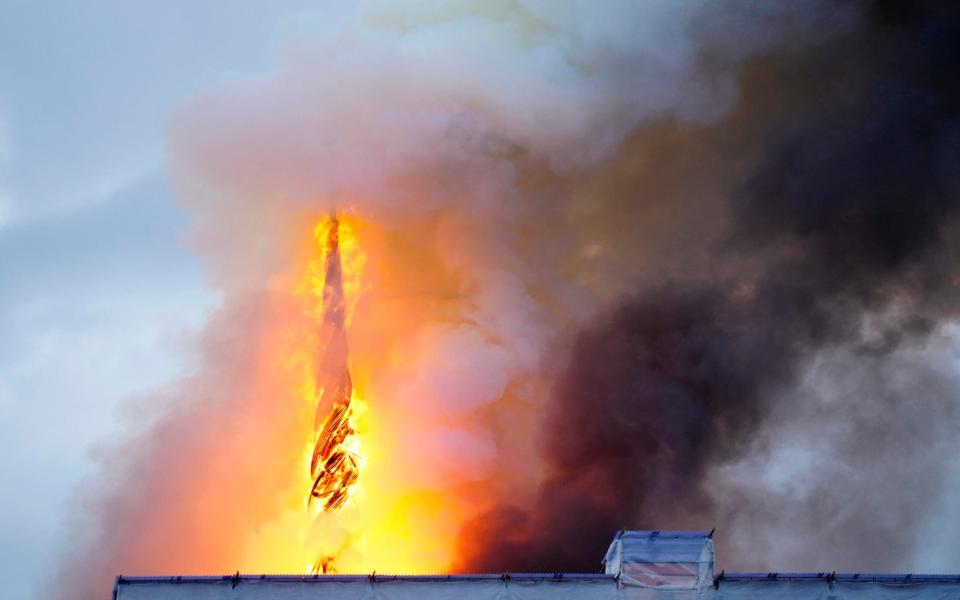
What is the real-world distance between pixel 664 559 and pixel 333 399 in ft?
82.7

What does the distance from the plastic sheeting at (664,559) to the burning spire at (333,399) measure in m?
20.7

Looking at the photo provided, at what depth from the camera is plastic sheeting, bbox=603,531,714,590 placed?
60.2 metres

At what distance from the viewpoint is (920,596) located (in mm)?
61125

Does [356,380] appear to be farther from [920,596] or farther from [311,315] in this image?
[920,596]

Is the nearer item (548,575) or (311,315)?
(548,575)

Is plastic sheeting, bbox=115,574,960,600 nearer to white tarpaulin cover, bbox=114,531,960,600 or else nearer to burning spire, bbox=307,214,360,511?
white tarpaulin cover, bbox=114,531,960,600

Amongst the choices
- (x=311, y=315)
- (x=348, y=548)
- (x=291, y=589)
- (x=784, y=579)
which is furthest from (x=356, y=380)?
(x=784, y=579)

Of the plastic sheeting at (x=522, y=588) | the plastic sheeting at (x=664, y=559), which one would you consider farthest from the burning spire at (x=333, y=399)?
the plastic sheeting at (x=664, y=559)

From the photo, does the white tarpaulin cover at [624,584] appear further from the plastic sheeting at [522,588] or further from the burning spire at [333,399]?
the burning spire at [333,399]

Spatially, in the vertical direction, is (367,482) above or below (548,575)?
above

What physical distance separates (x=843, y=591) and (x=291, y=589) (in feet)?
71.9

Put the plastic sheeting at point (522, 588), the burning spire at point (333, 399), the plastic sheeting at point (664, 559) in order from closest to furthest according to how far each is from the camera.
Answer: the plastic sheeting at point (522, 588) → the plastic sheeting at point (664, 559) → the burning spire at point (333, 399)

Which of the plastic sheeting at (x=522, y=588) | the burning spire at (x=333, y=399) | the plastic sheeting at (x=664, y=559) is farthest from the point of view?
the burning spire at (x=333, y=399)

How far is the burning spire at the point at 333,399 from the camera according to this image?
7731 centimetres
